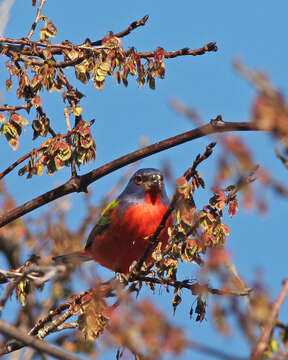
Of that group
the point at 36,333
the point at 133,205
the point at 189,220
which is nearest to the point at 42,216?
the point at 133,205

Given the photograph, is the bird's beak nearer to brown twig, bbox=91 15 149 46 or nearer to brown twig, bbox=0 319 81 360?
brown twig, bbox=91 15 149 46

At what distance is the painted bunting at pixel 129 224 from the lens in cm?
611

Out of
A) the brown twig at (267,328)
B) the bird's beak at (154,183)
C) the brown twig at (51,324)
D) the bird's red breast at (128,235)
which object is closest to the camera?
the brown twig at (267,328)

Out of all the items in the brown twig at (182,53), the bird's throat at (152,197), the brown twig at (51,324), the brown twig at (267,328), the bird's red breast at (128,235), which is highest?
the brown twig at (182,53)

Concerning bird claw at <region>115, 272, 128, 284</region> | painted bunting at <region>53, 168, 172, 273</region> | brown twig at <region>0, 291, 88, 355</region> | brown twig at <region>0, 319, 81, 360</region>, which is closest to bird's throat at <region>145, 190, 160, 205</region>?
painted bunting at <region>53, 168, 172, 273</region>

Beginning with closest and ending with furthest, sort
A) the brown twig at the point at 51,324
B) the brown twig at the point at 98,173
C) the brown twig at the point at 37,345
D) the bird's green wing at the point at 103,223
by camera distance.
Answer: the brown twig at the point at 37,345 → the brown twig at the point at 98,173 → the brown twig at the point at 51,324 → the bird's green wing at the point at 103,223

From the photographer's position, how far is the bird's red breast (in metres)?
6.07

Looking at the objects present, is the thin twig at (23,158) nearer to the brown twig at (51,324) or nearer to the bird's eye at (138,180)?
the brown twig at (51,324)

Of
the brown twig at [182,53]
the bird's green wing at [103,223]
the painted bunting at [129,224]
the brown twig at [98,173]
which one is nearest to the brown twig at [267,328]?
the brown twig at [98,173]

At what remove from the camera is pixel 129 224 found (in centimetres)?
626

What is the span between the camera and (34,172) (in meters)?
4.32

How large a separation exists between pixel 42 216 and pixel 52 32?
384 centimetres

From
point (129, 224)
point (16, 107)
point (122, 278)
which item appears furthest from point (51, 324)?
point (129, 224)

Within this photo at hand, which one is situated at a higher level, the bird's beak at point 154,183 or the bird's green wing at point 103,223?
the bird's beak at point 154,183
